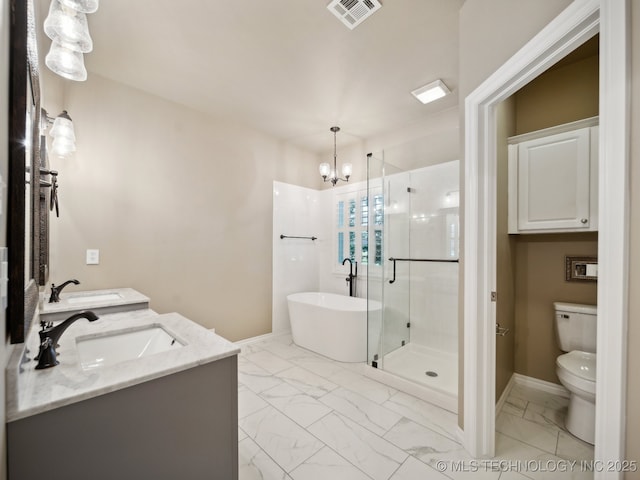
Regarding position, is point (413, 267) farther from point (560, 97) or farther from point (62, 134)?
point (62, 134)

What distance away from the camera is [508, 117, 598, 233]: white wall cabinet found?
2002 millimetres

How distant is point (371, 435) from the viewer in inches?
72.7

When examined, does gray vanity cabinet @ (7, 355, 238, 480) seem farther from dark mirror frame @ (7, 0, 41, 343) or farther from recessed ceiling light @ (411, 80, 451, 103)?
recessed ceiling light @ (411, 80, 451, 103)

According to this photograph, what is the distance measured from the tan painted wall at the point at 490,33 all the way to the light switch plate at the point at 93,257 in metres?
2.88

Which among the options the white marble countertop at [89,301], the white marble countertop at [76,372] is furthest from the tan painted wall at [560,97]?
the white marble countertop at [89,301]

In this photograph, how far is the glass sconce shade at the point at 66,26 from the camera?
109 cm

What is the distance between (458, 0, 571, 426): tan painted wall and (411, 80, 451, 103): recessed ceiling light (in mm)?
802

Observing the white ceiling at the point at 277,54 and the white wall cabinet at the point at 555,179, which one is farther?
the white wall cabinet at the point at 555,179

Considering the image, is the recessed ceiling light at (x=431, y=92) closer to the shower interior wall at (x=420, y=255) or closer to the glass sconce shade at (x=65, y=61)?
the shower interior wall at (x=420, y=255)

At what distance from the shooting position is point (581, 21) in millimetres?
1051

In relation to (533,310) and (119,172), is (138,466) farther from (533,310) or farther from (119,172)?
(533,310)

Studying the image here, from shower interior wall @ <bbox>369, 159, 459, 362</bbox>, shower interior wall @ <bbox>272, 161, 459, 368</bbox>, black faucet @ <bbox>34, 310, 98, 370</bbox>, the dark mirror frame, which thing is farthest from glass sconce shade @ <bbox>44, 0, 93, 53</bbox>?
shower interior wall @ <bbox>272, 161, 459, 368</bbox>

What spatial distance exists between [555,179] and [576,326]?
3.76 ft

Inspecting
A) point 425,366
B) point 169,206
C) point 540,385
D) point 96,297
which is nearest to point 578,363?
point 540,385
